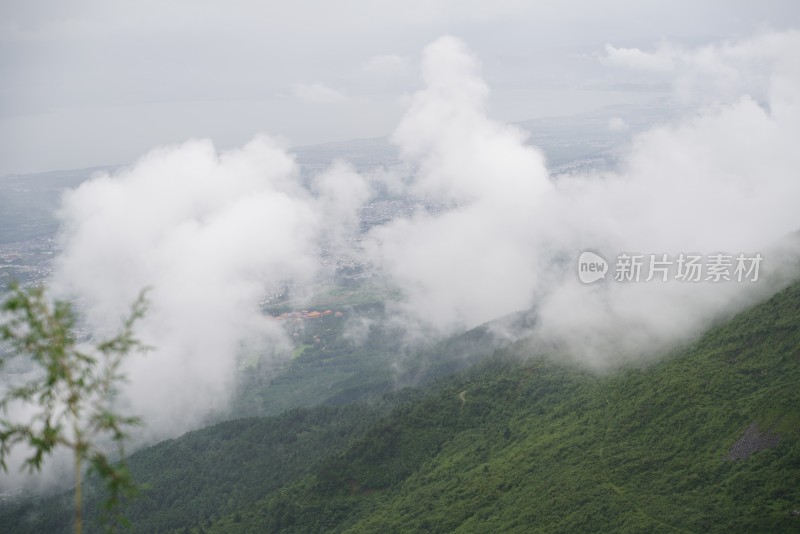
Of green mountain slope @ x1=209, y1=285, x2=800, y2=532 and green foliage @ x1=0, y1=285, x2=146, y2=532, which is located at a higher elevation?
green foliage @ x1=0, y1=285, x2=146, y2=532

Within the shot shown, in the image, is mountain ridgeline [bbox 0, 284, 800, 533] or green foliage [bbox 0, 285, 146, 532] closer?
green foliage [bbox 0, 285, 146, 532]

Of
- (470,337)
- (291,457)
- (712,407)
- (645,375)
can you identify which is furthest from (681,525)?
(470,337)

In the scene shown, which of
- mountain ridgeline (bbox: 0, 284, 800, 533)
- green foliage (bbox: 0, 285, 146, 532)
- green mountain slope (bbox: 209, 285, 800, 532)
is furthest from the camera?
mountain ridgeline (bbox: 0, 284, 800, 533)

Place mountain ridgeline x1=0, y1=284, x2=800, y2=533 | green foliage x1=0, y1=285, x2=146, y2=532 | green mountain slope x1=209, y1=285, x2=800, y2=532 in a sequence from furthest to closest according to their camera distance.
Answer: mountain ridgeline x1=0, y1=284, x2=800, y2=533 → green mountain slope x1=209, y1=285, x2=800, y2=532 → green foliage x1=0, y1=285, x2=146, y2=532

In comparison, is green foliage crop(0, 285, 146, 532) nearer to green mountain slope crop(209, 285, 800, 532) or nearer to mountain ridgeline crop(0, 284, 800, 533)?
mountain ridgeline crop(0, 284, 800, 533)

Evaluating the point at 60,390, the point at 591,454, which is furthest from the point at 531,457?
the point at 60,390

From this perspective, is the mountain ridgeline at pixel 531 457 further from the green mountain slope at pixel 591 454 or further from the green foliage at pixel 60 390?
the green foliage at pixel 60 390

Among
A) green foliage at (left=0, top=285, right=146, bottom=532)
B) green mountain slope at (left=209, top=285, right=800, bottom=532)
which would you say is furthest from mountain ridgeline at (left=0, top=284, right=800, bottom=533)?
green foliage at (left=0, top=285, right=146, bottom=532)

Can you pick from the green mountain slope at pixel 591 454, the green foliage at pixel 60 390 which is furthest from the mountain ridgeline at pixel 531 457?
the green foliage at pixel 60 390
